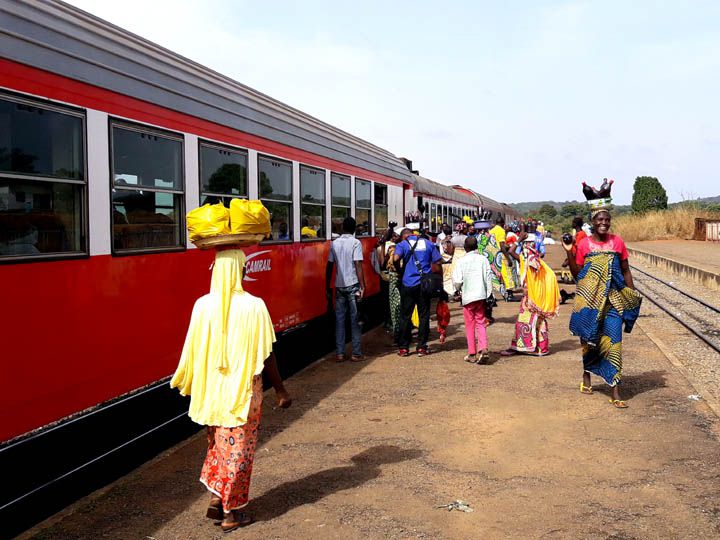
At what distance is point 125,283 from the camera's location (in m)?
5.14

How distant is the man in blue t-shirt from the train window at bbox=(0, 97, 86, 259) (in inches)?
206

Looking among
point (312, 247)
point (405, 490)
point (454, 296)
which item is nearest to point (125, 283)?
point (405, 490)

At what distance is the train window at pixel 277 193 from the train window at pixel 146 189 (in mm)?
1751

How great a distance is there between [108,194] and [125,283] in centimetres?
64

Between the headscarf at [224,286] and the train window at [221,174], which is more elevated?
the train window at [221,174]

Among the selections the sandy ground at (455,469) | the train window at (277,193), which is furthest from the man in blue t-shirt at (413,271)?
the train window at (277,193)

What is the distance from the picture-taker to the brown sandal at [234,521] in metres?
4.11

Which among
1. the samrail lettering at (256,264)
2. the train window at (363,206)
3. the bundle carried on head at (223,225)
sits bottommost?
the samrail lettering at (256,264)

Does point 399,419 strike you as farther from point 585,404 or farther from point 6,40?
point 6,40

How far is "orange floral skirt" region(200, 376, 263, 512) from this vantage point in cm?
402

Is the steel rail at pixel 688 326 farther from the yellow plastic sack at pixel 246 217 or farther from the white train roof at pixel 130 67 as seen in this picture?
the yellow plastic sack at pixel 246 217

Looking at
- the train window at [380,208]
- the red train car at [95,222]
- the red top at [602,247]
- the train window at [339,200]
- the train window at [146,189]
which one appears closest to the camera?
the red train car at [95,222]

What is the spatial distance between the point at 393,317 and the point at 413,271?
1365 mm

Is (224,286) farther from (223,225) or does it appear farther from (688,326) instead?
(688,326)
